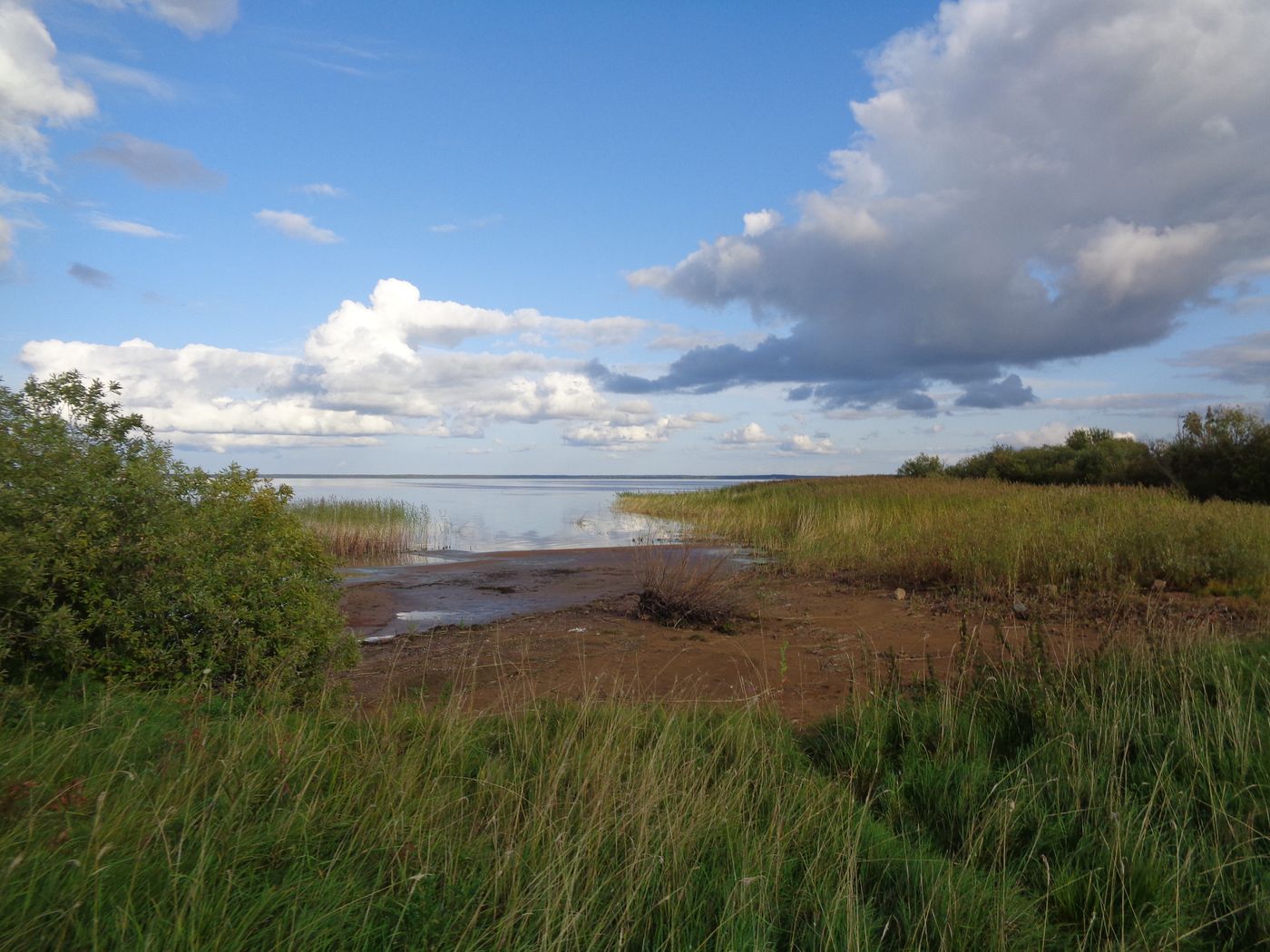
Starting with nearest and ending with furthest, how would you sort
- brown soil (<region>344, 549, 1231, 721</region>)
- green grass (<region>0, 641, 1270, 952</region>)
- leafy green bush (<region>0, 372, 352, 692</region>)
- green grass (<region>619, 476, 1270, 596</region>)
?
green grass (<region>0, 641, 1270, 952</region>) < leafy green bush (<region>0, 372, 352, 692</region>) < brown soil (<region>344, 549, 1231, 721</region>) < green grass (<region>619, 476, 1270, 596</region>)

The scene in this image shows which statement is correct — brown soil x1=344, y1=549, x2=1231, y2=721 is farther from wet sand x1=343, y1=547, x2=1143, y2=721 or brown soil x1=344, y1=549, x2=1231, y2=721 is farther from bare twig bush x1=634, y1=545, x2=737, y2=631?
bare twig bush x1=634, y1=545, x2=737, y2=631

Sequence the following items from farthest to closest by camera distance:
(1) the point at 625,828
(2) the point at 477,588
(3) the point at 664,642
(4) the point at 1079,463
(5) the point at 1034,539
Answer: (4) the point at 1079,463 < (2) the point at 477,588 < (5) the point at 1034,539 < (3) the point at 664,642 < (1) the point at 625,828

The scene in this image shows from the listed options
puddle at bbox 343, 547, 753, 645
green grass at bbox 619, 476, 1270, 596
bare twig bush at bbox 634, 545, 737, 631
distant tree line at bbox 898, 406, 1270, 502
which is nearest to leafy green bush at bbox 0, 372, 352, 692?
puddle at bbox 343, 547, 753, 645

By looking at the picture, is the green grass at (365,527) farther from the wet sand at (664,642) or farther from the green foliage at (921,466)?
the green foliage at (921,466)

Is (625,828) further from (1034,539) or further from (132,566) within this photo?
(1034,539)

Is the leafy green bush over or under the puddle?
over

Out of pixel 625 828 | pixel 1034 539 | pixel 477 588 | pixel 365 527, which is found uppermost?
pixel 1034 539

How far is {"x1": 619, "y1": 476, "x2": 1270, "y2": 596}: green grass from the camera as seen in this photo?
35.8 feet

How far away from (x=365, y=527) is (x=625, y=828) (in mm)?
21104

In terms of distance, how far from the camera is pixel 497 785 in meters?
3.82

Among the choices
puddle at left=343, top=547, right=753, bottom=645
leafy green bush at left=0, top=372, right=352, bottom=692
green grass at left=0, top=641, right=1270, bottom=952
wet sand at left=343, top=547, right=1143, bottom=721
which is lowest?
puddle at left=343, top=547, right=753, bottom=645

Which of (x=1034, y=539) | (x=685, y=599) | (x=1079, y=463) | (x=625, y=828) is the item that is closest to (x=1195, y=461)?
(x=1079, y=463)

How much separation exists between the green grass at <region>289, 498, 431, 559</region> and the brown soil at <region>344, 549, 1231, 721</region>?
8125mm

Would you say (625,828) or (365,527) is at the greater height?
(365,527)
